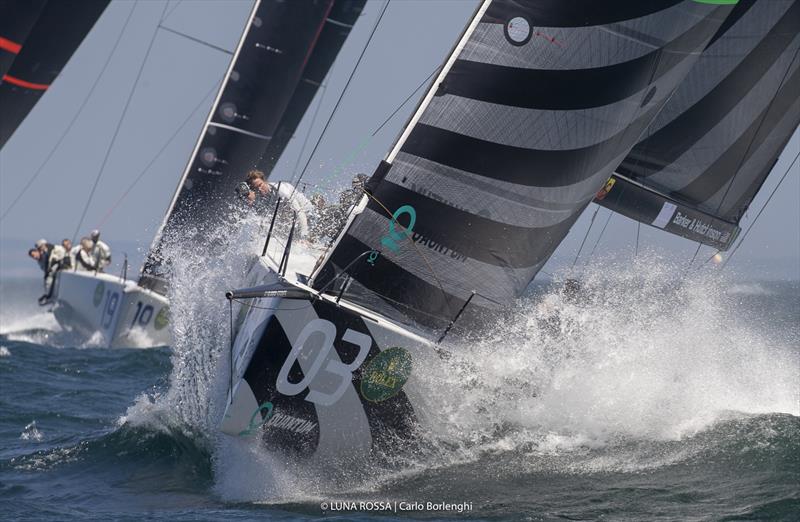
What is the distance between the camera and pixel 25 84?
1134 cm

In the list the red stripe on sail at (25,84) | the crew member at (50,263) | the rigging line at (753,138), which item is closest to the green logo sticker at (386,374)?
the rigging line at (753,138)

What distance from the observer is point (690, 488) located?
5129 millimetres

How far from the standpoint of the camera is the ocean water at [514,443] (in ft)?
16.2

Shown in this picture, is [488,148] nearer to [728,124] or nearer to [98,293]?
[728,124]

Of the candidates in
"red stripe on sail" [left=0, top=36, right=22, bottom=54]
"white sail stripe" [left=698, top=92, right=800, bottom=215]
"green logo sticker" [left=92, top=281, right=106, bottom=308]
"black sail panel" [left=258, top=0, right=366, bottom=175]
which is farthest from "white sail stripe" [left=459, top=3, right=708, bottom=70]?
"green logo sticker" [left=92, top=281, right=106, bottom=308]

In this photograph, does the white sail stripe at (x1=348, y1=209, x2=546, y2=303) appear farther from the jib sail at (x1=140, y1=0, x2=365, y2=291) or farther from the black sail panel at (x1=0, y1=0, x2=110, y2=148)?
the black sail panel at (x1=0, y1=0, x2=110, y2=148)

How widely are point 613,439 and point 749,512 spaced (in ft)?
3.62

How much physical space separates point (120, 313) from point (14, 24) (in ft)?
10.5

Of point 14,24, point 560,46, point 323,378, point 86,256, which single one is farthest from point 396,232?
point 86,256

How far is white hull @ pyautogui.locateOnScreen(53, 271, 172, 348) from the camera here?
39.2 ft

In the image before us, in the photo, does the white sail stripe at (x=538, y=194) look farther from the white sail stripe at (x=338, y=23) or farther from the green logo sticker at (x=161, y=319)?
the white sail stripe at (x=338, y=23)

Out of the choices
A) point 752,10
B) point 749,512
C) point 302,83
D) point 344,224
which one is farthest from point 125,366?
point 749,512

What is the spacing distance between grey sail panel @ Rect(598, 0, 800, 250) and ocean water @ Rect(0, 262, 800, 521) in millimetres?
1325

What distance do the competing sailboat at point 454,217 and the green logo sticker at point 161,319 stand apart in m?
6.21
